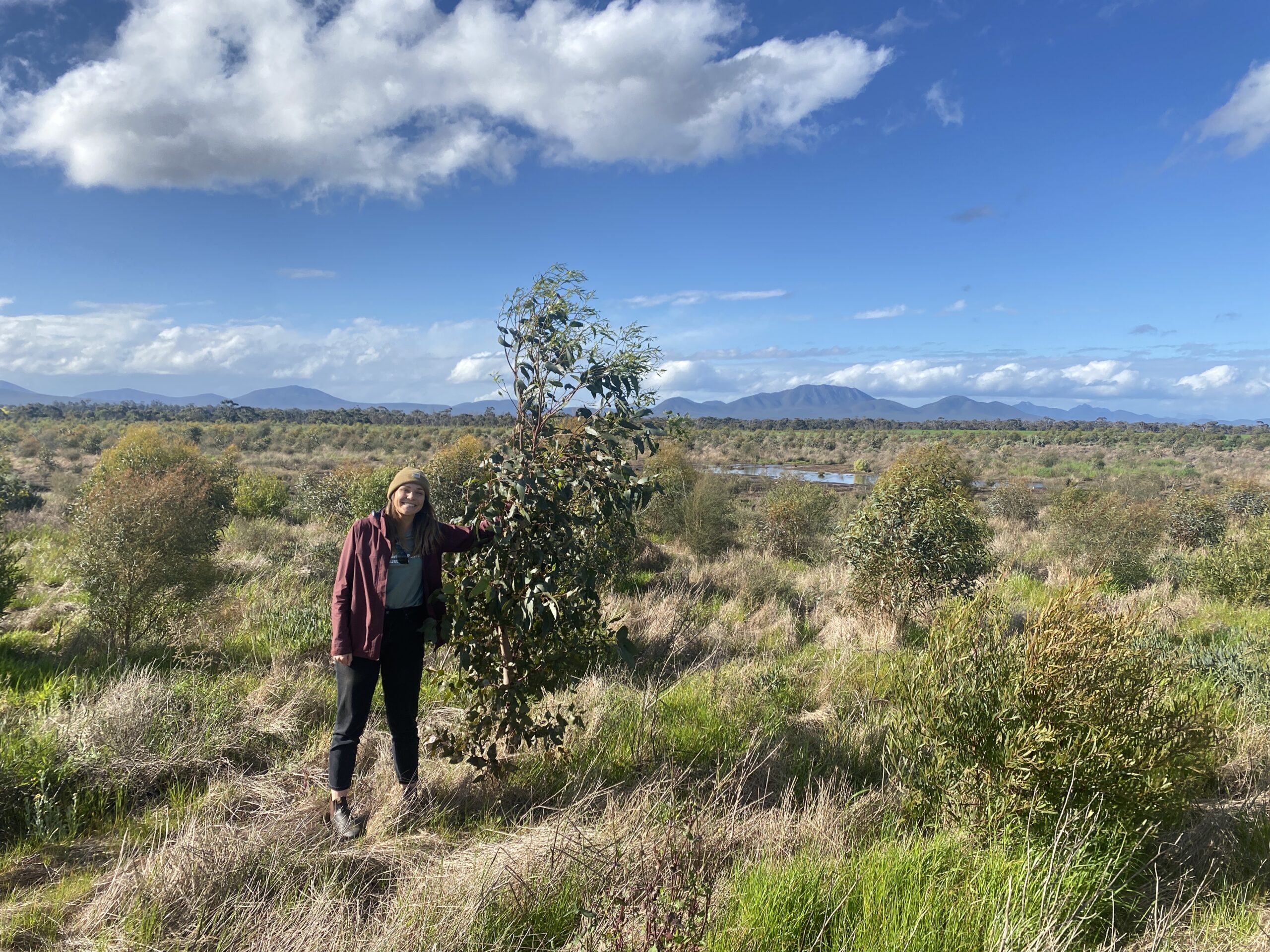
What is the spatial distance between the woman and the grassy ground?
328 millimetres

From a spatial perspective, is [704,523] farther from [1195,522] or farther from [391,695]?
[1195,522]

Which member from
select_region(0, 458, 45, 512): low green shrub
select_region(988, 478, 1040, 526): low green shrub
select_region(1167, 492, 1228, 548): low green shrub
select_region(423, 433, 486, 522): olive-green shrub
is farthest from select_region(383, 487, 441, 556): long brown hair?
select_region(988, 478, 1040, 526): low green shrub

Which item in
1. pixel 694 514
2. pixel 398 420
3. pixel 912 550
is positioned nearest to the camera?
pixel 912 550

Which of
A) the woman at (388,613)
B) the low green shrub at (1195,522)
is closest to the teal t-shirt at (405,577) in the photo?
the woman at (388,613)

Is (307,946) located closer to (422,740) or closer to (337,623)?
(337,623)

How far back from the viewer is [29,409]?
188ft

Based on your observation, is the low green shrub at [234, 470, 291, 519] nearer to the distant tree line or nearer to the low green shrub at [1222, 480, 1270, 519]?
the low green shrub at [1222, 480, 1270, 519]

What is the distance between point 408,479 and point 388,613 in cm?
74

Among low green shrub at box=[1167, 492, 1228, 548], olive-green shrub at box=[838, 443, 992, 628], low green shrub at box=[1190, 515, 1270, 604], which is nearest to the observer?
olive-green shrub at box=[838, 443, 992, 628]

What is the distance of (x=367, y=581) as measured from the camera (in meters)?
3.49

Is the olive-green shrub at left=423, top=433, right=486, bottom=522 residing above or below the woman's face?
below

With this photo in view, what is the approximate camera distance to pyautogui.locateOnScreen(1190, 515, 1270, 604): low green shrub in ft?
31.8

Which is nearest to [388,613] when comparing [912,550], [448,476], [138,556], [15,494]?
[138,556]

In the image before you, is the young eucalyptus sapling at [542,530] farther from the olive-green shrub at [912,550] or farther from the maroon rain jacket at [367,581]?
the olive-green shrub at [912,550]
